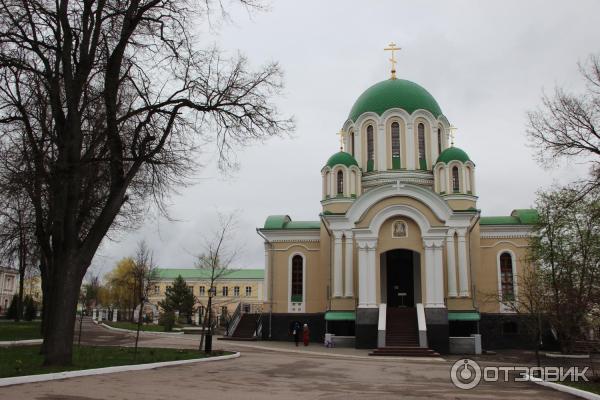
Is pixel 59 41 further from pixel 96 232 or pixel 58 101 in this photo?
pixel 96 232

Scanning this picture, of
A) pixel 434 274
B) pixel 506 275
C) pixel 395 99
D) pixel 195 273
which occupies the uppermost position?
pixel 395 99

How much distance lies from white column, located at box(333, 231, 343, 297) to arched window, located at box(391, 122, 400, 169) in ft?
20.2

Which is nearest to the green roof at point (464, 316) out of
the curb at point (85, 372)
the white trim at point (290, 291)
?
the white trim at point (290, 291)

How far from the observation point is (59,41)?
44.3 feet

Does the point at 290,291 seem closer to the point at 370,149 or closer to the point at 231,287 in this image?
the point at 370,149

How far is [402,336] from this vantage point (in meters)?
24.9

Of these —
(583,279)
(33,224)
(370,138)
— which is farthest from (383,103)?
(33,224)

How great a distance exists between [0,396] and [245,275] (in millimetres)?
70775

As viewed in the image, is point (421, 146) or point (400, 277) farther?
point (421, 146)

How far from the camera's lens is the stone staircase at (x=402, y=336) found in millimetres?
23375

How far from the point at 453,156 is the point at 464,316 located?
912 centimetres

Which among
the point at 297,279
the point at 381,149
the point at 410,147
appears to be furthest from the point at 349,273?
the point at 410,147

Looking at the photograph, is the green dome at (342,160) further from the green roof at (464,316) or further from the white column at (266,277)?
the green roof at (464,316)

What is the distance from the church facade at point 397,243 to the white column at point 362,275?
0.05m
